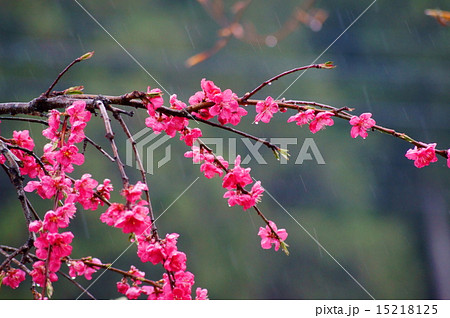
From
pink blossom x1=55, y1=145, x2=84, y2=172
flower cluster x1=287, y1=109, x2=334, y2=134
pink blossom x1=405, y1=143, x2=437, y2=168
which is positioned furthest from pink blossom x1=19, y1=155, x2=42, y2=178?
pink blossom x1=405, y1=143, x2=437, y2=168

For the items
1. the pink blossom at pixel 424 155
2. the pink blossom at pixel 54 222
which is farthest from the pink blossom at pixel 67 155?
the pink blossom at pixel 424 155

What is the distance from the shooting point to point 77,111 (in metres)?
0.82

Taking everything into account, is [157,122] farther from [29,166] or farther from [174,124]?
[29,166]

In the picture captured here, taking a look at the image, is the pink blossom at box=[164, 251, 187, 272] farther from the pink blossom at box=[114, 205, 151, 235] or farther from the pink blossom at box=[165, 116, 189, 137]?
the pink blossom at box=[165, 116, 189, 137]

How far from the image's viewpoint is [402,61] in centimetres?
561

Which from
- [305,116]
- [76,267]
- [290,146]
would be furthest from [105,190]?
[290,146]

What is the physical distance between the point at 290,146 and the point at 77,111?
415 centimetres

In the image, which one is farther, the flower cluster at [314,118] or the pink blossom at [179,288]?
the flower cluster at [314,118]

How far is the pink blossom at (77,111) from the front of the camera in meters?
0.81

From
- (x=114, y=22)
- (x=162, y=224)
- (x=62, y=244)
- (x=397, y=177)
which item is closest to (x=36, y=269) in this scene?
(x=62, y=244)

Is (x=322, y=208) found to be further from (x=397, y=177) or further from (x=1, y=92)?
(x=1, y=92)

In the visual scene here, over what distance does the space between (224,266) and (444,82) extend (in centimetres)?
353

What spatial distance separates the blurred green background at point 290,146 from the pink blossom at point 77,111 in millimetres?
3368

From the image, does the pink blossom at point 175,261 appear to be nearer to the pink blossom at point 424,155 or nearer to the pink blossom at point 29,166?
the pink blossom at point 29,166
